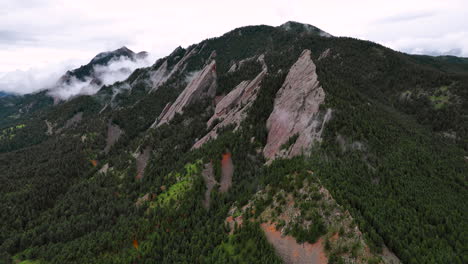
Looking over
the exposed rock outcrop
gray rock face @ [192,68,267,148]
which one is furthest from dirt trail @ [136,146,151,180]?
the exposed rock outcrop

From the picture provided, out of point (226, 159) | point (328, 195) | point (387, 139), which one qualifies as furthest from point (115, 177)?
point (387, 139)

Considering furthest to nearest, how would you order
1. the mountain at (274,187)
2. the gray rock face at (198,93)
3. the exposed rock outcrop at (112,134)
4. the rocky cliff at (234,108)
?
1. the exposed rock outcrop at (112,134)
2. the gray rock face at (198,93)
3. the rocky cliff at (234,108)
4. the mountain at (274,187)

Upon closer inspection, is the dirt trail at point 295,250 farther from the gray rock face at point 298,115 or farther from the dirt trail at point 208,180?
the dirt trail at point 208,180

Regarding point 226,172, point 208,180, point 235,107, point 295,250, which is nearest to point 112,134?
point 235,107

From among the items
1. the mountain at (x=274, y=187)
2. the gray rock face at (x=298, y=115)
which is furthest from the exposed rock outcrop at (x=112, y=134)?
the gray rock face at (x=298, y=115)

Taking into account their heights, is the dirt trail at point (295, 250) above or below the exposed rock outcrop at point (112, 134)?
above

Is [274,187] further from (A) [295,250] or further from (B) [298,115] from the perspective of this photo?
(B) [298,115]
